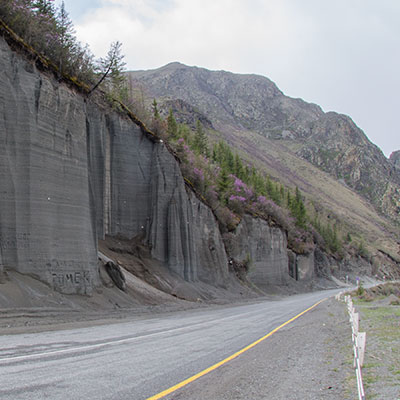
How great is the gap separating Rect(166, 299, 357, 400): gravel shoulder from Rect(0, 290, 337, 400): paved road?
531 millimetres

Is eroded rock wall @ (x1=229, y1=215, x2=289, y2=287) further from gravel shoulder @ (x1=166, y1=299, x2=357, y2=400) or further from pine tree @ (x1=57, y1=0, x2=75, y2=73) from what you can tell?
gravel shoulder @ (x1=166, y1=299, x2=357, y2=400)

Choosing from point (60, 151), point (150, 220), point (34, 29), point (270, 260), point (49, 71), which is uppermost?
point (34, 29)

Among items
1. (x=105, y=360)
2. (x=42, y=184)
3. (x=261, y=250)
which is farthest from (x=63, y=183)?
(x=261, y=250)

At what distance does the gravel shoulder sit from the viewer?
6773mm

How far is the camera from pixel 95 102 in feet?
107

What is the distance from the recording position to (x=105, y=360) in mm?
8953

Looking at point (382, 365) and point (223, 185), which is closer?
point (382, 365)

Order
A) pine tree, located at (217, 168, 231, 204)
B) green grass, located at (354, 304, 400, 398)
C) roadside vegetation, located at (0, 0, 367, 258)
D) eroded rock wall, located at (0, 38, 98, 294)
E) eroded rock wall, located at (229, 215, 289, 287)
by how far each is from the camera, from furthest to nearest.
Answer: pine tree, located at (217, 168, 231, 204), eroded rock wall, located at (229, 215, 289, 287), roadside vegetation, located at (0, 0, 367, 258), eroded rock wall, located at (0, 38, 98, 294), green grass, located at (354, 304, 400, 398)

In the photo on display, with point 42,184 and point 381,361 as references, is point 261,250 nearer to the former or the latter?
point 42,184

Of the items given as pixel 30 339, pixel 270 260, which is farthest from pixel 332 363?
pixel 270 260

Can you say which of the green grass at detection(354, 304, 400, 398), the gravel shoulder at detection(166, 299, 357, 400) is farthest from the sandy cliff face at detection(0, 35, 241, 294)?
the green grass at detection(354, 304, 400, 398)

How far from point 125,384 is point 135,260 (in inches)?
1076

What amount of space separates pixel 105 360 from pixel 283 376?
3468 millimetres

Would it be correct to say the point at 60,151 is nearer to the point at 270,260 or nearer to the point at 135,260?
the point at 135,260
